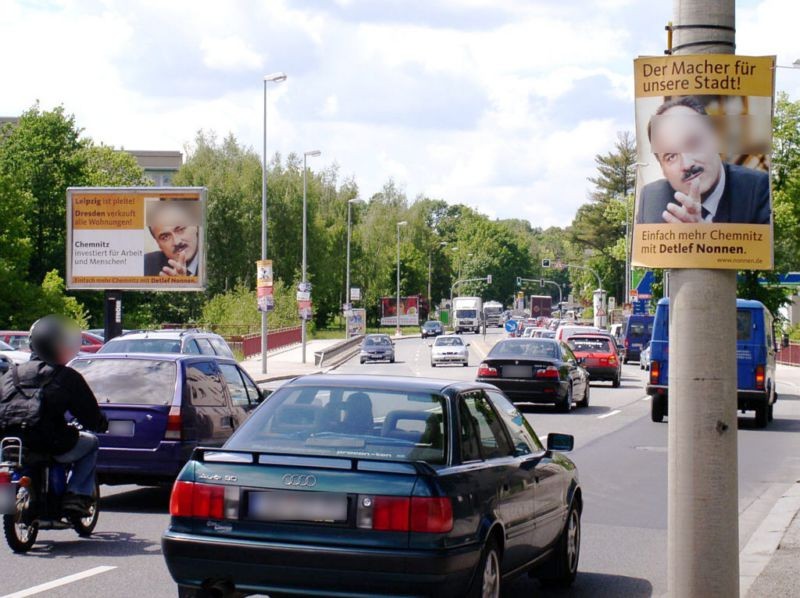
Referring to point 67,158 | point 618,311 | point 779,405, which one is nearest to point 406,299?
point 618,311

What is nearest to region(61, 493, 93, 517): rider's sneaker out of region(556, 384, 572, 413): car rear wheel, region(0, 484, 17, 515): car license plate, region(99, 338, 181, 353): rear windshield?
region(0, 484, 17, 515): car license plate

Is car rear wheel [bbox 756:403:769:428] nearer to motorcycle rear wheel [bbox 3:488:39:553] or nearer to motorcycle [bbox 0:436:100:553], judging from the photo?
motorcycle [bbox 0:436:100:553]

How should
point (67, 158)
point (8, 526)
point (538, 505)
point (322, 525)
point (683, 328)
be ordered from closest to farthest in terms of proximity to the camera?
point (683, 328) < point (322, 525) < point (538, 505) < point (8, 526) < point (67, 158)

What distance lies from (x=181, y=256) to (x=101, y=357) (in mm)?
31387

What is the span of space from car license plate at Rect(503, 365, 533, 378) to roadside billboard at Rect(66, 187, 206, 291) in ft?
62.1

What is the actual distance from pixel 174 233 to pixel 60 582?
35505mm

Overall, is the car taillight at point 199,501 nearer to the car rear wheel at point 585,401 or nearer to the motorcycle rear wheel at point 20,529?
the motorcycle rear wheel at point 20,529

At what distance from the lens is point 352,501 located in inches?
256

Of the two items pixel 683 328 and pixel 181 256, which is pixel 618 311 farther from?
pixel 683 328

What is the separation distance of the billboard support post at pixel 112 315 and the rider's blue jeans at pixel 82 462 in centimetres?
3285

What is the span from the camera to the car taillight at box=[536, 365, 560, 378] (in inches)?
1039

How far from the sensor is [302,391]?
7488 millimetres

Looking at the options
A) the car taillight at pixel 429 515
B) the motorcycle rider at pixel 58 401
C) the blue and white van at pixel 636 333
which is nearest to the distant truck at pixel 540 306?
the blue and white van at pixel 636 333

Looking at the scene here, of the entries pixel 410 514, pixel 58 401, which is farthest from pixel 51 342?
pixel 410 514
